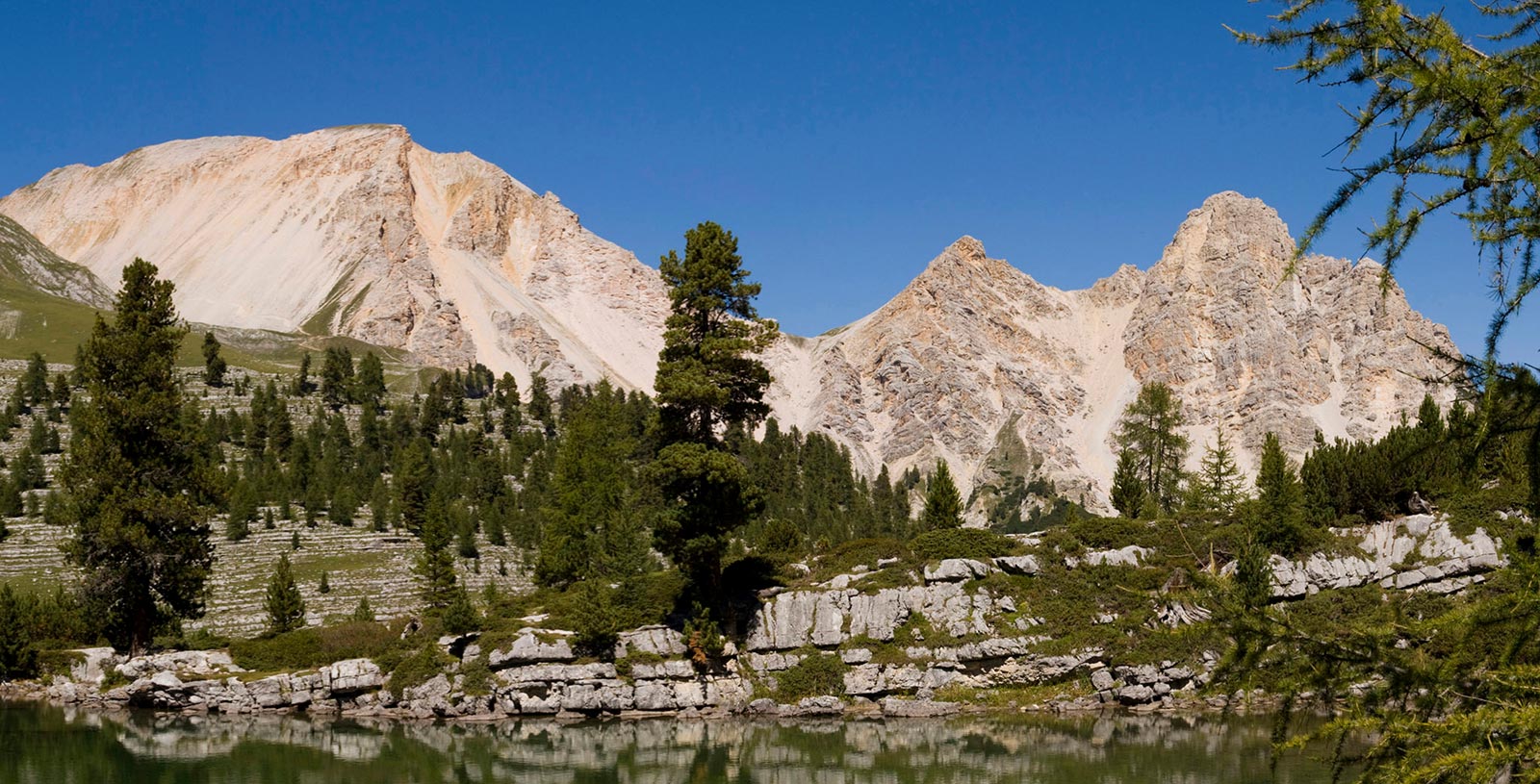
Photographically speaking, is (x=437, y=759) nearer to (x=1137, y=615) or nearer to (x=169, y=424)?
(x=169, y=424)

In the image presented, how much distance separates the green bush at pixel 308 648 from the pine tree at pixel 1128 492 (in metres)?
43.7

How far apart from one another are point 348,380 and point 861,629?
4369 inches

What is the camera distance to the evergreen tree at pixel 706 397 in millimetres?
49312

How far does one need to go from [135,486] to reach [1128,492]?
55847 mm

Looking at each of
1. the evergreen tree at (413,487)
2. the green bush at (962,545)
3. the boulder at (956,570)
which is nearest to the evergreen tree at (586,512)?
the green bush at (962,545)

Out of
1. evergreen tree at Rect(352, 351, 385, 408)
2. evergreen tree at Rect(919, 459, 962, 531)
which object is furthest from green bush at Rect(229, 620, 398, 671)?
evergreen tree at Rect(352, 351, 385, 408)

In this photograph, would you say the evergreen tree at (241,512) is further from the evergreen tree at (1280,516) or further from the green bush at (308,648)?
the evergreen tree at (1280,516)

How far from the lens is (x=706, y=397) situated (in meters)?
49.5

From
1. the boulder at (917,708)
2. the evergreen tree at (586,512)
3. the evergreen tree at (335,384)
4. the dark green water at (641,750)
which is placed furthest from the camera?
the evergreen tree at (335,384)

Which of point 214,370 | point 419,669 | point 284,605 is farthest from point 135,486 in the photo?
point 214,370

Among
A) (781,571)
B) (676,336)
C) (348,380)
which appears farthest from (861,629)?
(348,380)

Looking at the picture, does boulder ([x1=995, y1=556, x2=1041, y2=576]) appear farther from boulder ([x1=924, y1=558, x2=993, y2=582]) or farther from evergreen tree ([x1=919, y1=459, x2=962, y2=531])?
evergreen tree ([x1=919, y1=459, x2=962, y2=531])

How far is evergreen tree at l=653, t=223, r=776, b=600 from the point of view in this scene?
162 ft

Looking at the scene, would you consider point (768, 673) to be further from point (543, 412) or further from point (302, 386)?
point (302, 386)
